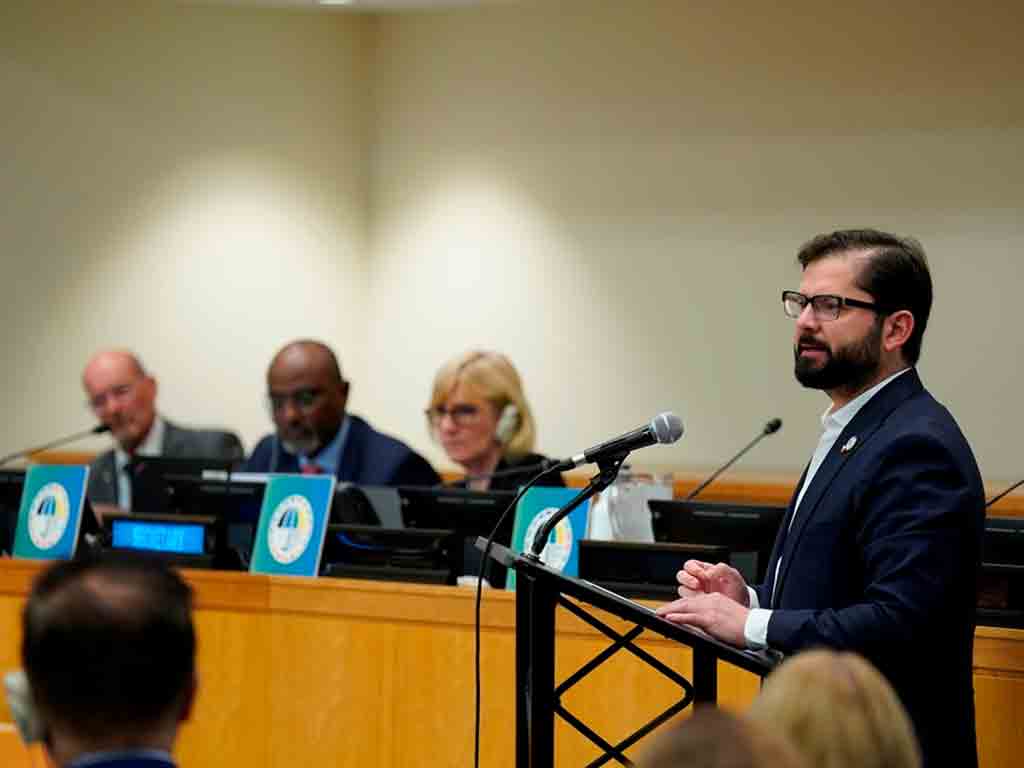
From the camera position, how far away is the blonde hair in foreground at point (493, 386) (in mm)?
5410

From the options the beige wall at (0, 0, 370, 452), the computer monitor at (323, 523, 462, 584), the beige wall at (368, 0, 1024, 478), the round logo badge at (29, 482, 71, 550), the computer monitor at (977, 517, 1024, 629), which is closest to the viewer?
the computer monitor at (977, 517, 1024, 629)

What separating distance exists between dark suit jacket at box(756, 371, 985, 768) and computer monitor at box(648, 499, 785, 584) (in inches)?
41.2

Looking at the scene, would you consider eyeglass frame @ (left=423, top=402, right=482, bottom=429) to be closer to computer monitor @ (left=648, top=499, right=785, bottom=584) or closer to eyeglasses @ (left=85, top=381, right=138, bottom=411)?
computer monitor @ (left=648, top=499, right=785, bottom=584)

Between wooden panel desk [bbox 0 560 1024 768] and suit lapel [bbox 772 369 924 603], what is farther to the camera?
wooden panel desk [bbox 0 560 1024 768]

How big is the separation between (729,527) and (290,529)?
119 cm

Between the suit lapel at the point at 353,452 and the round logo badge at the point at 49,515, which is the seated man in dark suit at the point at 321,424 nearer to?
the suit lapel at the point at 353,452

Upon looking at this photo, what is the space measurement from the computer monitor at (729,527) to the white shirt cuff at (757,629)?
3.55 ft

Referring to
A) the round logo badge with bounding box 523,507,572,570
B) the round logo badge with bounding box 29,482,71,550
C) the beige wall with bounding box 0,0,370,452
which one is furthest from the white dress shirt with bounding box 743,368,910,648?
the beige wall with bounding box 0,0,370,452

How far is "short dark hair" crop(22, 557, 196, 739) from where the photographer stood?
1.67m

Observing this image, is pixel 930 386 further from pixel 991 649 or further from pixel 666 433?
pixel 666 433

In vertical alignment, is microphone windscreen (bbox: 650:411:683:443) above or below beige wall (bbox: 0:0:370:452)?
below

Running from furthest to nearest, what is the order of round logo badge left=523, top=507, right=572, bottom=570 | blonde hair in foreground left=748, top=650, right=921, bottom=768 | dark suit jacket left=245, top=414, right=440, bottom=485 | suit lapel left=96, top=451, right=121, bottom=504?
suit lapel left=96, top=451, right=121, bottom=504 → dark suit jacket left=245, top=414, right=440, bottom=485 → round logo badge left=523, top=507, right=572, bottom=570 → blonde hair in foreground left=748, top=650, right=921, bottom=768

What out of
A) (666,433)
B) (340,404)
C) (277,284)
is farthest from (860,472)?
(277,284)

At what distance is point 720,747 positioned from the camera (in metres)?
1.21
